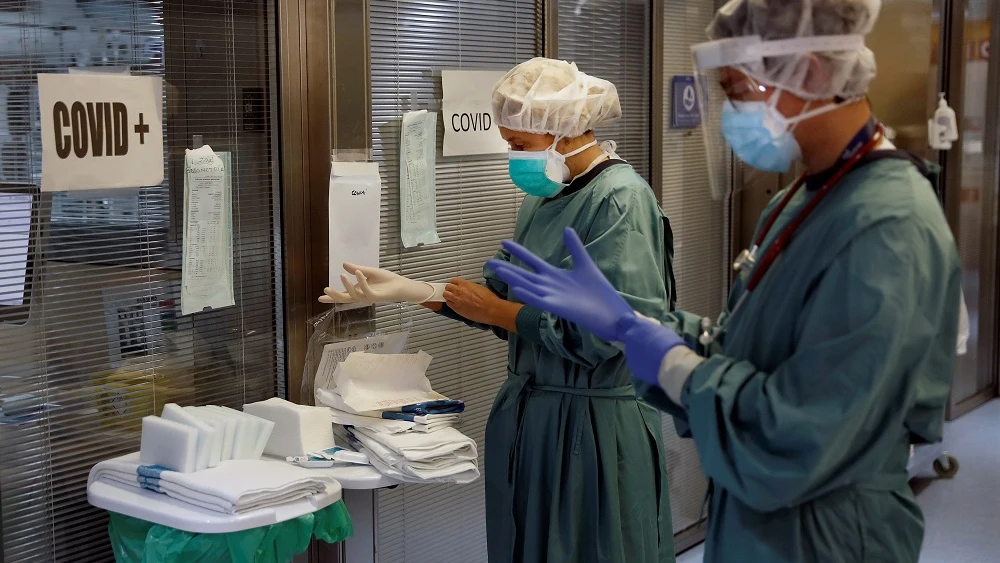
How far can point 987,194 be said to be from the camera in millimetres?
6098

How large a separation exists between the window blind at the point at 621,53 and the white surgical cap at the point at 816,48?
5.87ft

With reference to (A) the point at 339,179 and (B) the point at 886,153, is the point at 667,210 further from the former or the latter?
(B) the point at 886,153

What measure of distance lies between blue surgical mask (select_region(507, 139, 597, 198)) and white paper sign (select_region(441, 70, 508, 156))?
0.42 meters

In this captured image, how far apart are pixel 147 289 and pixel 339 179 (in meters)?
0.55

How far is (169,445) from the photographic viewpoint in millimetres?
2129

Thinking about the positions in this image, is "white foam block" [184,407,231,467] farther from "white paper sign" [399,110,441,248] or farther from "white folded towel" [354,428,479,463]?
"white paper sign" [399,110,441,248]

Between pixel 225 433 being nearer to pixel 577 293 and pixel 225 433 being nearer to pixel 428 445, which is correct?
pixel 428 445

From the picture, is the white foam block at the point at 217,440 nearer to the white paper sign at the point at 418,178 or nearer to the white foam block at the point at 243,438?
the white foam block at the point at 243,438

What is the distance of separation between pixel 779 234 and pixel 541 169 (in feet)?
3.23

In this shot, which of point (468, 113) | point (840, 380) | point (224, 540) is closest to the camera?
point (840, 380)

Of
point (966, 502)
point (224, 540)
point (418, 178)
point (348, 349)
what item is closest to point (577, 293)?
point (224, 540)

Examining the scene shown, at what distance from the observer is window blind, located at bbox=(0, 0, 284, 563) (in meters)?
2.16

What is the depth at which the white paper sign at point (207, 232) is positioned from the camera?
2451 mm

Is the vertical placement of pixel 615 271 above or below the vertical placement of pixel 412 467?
above
